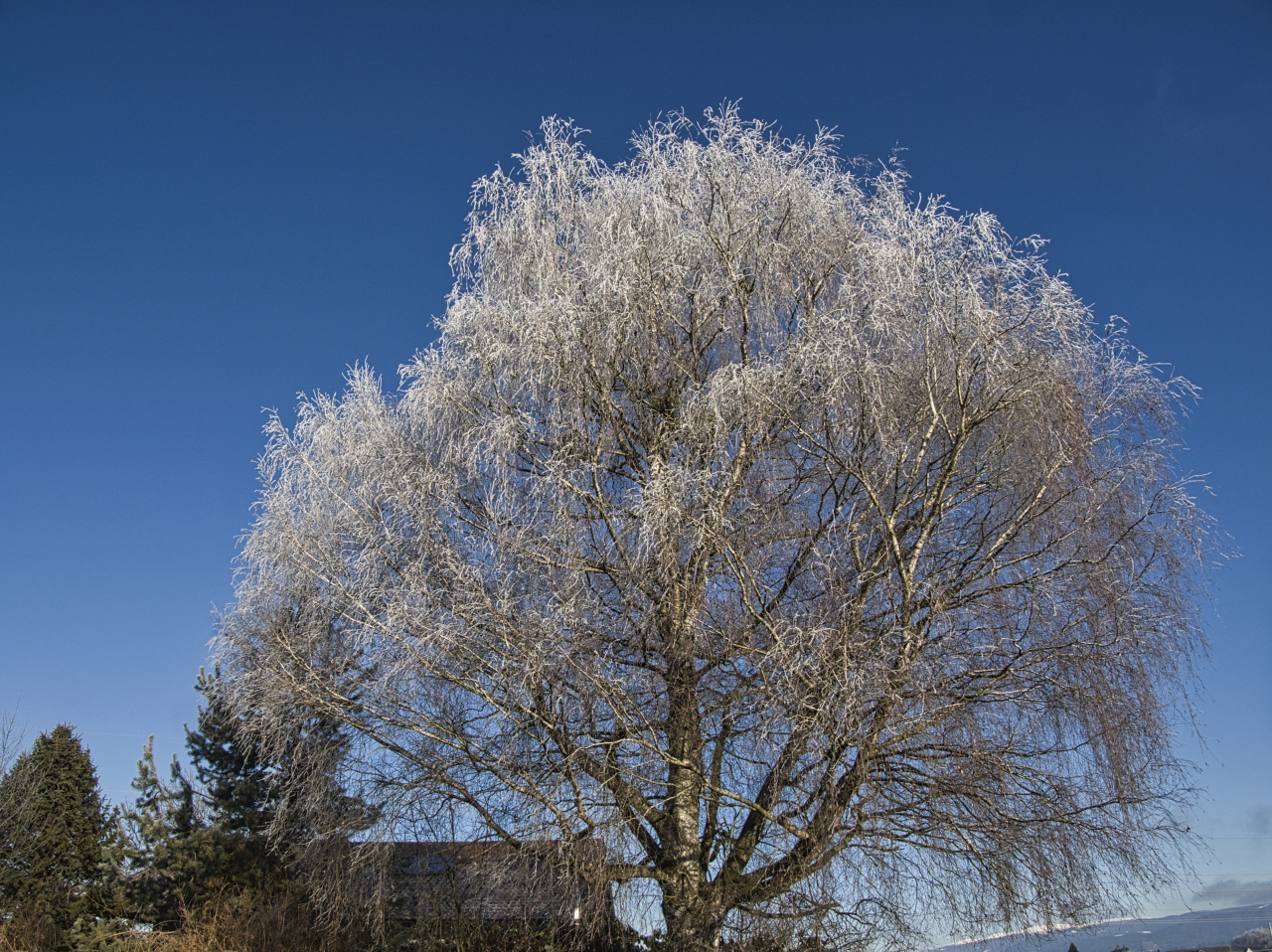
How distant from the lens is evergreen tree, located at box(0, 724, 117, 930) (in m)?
21.2

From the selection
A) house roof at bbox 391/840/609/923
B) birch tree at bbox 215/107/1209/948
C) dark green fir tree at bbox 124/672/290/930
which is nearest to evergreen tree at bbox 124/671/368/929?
dark green fir tree at bbox 124/672/290/930

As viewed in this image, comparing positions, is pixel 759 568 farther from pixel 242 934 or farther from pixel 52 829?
pixel 52 829

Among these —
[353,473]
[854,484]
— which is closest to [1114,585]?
[854,484]

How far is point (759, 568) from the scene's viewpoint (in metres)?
7.93

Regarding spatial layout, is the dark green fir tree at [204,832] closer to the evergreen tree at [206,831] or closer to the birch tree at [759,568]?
the evergreen tree at [206,831]

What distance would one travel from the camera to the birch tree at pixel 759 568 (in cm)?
726

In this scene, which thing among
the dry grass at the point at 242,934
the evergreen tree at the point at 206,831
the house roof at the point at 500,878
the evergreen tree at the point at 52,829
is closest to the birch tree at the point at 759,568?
the house roof at the point at 500,878

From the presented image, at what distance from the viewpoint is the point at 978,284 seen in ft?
26.3

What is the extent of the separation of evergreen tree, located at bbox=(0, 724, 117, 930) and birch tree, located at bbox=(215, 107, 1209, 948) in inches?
628

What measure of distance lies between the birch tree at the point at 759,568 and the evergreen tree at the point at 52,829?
15939 mm

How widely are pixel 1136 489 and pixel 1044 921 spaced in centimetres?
386

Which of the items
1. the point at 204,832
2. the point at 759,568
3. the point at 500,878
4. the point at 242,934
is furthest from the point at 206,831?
the point at 759,568

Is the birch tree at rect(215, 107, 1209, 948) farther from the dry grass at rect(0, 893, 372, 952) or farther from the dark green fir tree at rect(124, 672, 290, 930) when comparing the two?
the dark green fir tree at rect(124, 672, 290, 930)

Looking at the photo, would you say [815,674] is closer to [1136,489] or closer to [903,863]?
[903,863]
